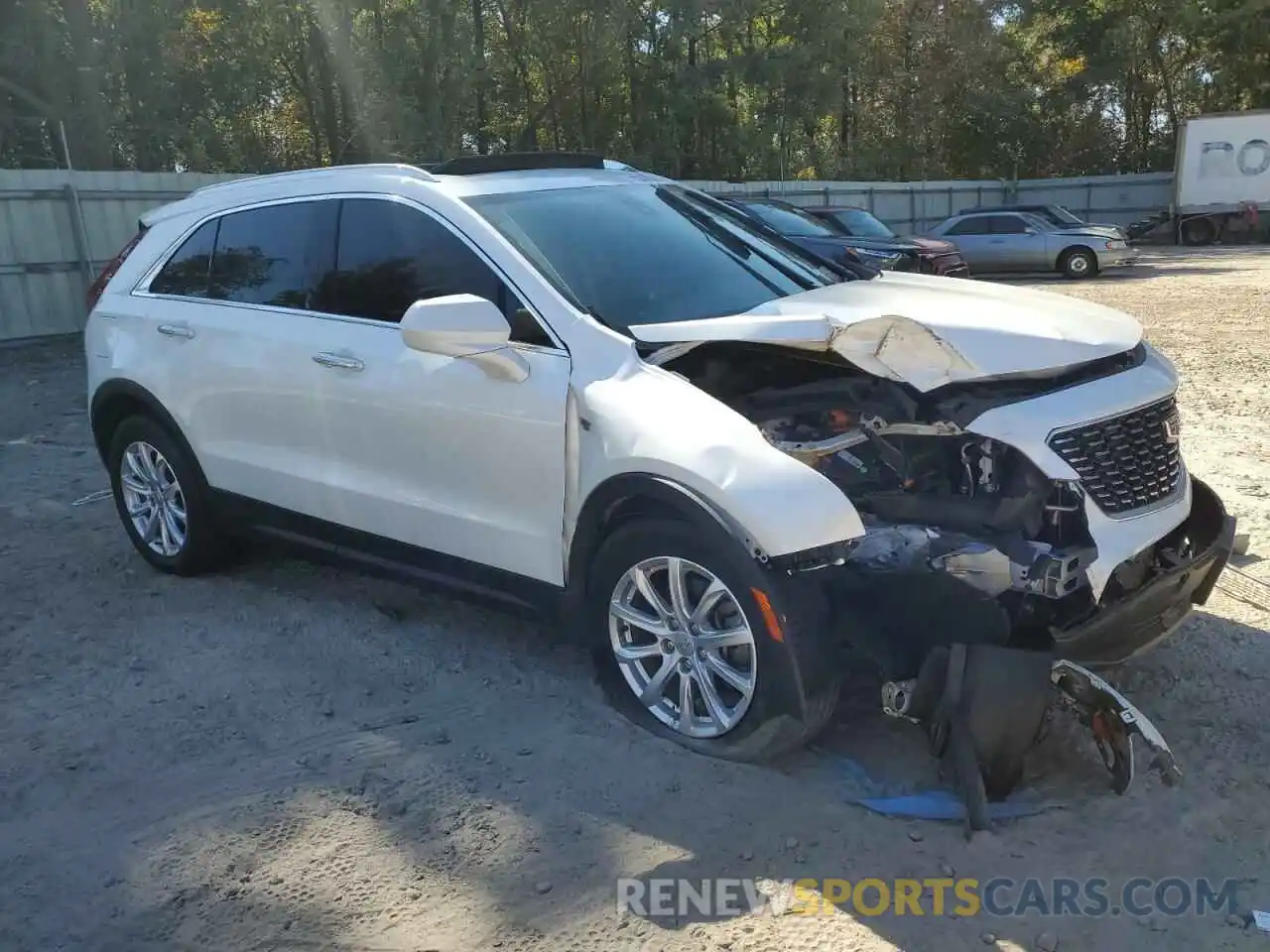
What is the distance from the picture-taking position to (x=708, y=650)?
3.52 m

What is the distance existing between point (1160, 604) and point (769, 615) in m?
1.23

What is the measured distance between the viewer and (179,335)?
5.14 m

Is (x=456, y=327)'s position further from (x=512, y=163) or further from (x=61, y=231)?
(x=61, y=231)

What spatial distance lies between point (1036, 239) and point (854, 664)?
67.5ft

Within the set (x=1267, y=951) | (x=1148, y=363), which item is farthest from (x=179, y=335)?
(x=1267, y=951)

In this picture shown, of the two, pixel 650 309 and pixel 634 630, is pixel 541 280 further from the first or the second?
pixel 634 630

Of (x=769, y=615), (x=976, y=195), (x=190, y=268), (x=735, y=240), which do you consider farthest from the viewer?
(x=976, y=195)

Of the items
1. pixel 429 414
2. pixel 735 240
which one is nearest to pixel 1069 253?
pixel 735 240

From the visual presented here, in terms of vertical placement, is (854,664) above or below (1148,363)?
below

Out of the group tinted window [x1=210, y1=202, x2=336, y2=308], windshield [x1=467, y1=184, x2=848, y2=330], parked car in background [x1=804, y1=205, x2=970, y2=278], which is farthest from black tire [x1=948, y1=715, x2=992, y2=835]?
parked car in background [x1=804, y1=205, x2=970, y2=278]

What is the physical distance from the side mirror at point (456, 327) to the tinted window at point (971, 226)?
20.5 meters

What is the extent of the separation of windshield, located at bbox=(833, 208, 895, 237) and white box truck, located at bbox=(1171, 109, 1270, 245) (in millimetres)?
16932

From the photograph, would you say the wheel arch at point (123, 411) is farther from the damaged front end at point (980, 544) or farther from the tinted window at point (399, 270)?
the damaged front end at point (980, 544)

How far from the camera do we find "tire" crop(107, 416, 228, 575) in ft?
17.5
